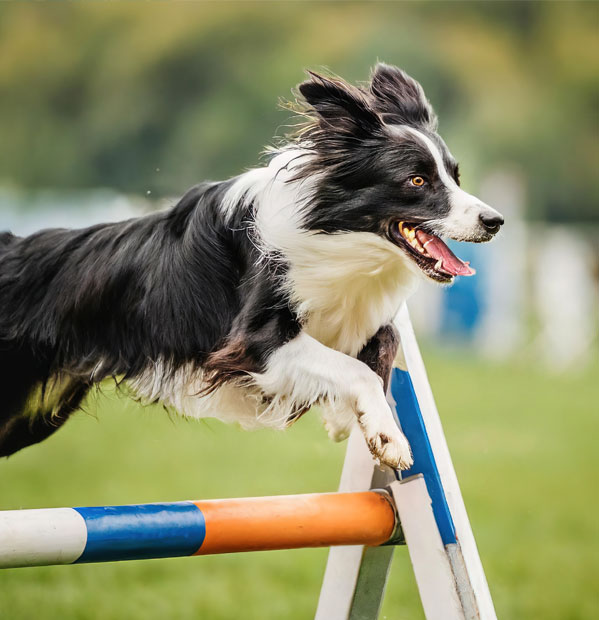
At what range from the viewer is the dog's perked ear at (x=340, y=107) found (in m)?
3.14

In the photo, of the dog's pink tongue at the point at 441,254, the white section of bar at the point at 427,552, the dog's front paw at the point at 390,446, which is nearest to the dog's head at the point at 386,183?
the dog's pink tongue at the point at 441,254

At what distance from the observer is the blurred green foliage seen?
30.1m

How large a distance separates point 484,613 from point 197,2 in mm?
35560

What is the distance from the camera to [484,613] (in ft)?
9.58

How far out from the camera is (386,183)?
313 cm

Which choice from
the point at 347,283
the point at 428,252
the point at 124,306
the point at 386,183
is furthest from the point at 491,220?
the point at 124,306

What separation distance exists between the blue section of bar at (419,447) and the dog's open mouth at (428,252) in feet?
1.11

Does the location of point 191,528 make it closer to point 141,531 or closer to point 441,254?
point 141,531

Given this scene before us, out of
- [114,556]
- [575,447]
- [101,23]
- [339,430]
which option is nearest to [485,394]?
[575,447]

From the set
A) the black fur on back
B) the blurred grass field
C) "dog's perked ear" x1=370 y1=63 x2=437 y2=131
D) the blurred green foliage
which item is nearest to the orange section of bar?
the black fur on back

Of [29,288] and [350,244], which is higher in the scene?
[350,244]

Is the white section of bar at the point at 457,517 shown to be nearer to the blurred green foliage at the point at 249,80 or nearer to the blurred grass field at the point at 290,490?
the blurred grass field at the point at 290,490

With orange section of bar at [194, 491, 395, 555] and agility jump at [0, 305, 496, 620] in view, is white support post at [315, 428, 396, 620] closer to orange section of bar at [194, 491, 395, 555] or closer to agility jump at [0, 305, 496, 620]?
agility jump at [0, 305, 496, 620]

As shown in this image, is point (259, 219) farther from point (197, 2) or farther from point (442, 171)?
point (197, 2)
